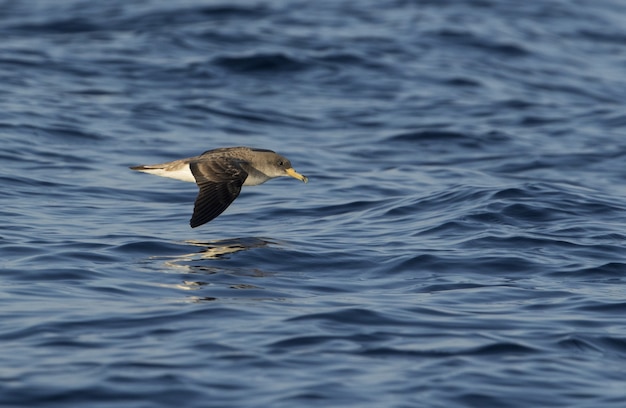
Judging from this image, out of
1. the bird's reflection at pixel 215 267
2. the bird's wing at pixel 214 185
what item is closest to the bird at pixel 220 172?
the bird's wing at pixel 214 185

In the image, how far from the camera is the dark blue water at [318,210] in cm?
705

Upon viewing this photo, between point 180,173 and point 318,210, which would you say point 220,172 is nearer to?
point 180,173

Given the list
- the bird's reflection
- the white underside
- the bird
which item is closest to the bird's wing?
the bird

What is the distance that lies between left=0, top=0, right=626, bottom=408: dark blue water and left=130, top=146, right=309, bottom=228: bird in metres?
0.40

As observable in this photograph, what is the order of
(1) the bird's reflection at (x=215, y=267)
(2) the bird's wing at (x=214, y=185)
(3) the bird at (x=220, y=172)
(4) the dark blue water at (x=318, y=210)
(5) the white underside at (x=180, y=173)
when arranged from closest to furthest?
(4) the dark blue water at (x=318, y=210) < (1) the bird's reflection at (x=215, y=267) < (2) the bird's wing at (x=214, y=185) < (3) the bird at (x=220, y=172) < (5) the white underside at (x=180, y=173)

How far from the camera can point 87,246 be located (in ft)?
33.4

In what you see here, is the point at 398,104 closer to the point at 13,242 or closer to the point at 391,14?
the point at 391,14

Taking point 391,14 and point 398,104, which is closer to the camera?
point 398,104

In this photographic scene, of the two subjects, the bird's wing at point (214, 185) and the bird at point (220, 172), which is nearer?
the bird's wing at point (214, 185)

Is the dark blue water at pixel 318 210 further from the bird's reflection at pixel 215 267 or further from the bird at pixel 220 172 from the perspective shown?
the bird at pixel 220 172

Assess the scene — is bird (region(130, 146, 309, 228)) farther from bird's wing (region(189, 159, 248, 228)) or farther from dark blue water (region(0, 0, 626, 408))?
dark blue water (region(0, 0, 626, 408))

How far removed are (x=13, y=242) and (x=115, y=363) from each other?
3.58 m

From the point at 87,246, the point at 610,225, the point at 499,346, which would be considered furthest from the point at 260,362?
the point at 610,225

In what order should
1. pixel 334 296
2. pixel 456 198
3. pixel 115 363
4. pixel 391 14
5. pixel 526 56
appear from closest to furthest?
pixel 115 363 < pixel 334 296 < pixel 456 198 < pixel 526 56 < pixel 391 14
